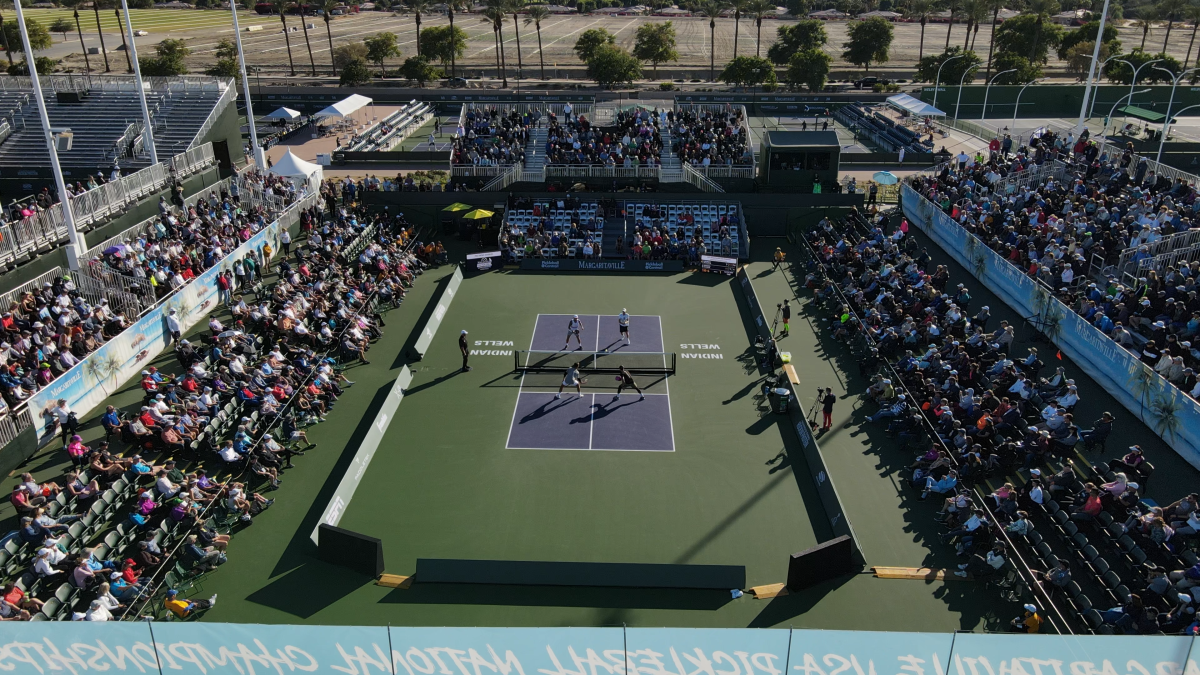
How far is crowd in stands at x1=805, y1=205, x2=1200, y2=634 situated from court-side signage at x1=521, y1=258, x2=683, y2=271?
8448mm

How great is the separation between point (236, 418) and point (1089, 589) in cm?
2091

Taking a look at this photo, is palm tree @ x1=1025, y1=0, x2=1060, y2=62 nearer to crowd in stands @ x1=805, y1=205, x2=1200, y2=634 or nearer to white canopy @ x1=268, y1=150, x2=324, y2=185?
crowd in stands @ x1=805, y1=205, x2=1200, y2=634

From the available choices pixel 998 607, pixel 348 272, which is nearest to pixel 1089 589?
pixel 998 607

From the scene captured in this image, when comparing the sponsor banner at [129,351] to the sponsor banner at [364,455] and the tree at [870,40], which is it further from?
the tree at [870,40]

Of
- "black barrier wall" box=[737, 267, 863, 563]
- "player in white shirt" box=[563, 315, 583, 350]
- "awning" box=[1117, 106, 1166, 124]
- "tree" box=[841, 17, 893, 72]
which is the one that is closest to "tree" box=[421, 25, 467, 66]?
"tree" box=[841, 17, 893, 72]

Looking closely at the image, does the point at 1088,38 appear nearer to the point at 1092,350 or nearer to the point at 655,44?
the point at 655,44

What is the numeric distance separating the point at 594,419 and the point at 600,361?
3599 mm

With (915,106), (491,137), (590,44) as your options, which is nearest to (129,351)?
Answer: (491,137)

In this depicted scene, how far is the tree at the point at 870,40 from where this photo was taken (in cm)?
8050

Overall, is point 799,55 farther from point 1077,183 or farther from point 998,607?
point 998,607

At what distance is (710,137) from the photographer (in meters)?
45.0

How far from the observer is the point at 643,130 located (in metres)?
46.0

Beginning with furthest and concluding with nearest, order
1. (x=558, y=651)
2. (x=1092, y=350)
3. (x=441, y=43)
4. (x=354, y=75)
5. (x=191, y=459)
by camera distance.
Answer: (x=441, y=43) → (x=354, y=75) → (x=1092, y=350) → (x=191, y=459) → (x=558, y=651)

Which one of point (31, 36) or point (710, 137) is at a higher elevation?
point (31, 36)
